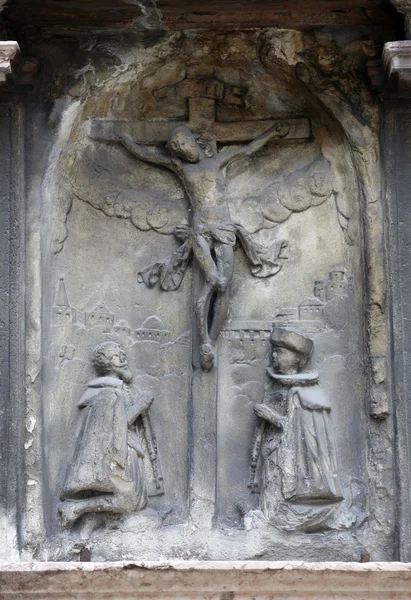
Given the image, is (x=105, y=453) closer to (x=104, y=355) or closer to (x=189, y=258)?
(x=104, y=355)

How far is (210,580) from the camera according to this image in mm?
6145

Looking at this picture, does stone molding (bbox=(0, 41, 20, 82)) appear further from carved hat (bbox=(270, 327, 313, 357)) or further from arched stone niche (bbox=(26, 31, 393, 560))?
carved hat (bbox=(270, 327, 313, 357))

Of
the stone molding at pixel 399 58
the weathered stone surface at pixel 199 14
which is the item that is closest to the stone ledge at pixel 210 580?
the stone molding at pixel 399 58

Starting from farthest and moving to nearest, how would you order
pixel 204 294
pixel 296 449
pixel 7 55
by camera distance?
pixel 204 294
pixel 296 449
pixel 7 55

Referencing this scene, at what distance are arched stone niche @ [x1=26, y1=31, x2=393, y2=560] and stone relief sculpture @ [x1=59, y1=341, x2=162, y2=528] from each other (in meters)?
0.02

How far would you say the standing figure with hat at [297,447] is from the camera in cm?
669

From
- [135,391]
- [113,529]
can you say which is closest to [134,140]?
[135,391]

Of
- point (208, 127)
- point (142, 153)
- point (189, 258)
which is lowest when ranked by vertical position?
point (189, 258)

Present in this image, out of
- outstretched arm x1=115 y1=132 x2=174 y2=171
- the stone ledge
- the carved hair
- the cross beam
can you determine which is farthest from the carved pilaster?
the stone ledge

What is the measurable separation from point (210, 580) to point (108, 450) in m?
0.92

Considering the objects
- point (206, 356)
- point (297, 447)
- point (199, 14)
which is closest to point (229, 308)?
point (206, 356)

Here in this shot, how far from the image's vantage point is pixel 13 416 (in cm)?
660

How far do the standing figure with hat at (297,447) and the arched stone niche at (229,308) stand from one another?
1cm

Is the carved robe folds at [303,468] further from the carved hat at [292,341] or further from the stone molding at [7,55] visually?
the stone molding at [7,55]
